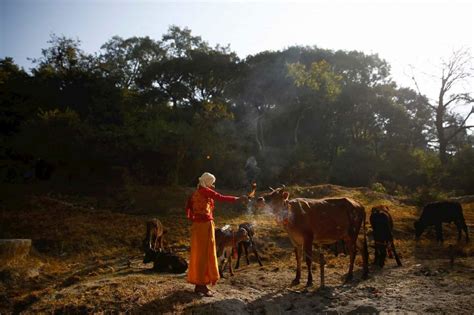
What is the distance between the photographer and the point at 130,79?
143 ft

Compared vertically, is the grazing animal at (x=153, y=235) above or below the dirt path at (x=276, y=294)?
above

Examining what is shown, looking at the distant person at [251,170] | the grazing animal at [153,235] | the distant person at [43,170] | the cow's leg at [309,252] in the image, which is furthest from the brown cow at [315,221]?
the distant person at [43,170]

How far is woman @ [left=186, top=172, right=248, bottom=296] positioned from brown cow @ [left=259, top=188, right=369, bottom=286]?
1273 millimetres

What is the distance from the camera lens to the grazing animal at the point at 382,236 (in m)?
11.1

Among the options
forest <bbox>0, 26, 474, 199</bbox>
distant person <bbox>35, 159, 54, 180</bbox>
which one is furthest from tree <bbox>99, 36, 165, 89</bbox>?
distant person <bbox>35, 159, 54, 180</bbox>

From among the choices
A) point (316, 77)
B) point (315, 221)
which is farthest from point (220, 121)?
point (315, 221)

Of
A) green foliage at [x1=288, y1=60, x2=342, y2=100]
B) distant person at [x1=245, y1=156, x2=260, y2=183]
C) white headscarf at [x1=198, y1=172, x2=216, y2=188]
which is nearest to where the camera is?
white headscarf at [x1=198, y1=172, x2=216, y2=188]

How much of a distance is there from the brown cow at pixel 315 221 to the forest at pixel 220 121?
1641 cm

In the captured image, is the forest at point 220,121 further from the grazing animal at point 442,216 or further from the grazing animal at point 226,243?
the grazing animal at point 226,243

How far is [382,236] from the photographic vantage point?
451 inches

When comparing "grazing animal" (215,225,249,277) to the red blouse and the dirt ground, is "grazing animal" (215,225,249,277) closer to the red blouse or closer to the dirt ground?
the dirt ground

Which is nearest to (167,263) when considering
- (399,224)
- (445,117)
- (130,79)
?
(399,224)

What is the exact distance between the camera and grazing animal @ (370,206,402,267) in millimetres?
11117

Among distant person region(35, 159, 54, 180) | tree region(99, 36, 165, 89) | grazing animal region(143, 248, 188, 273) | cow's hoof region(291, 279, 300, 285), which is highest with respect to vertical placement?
tree region(99, 36, 165, 89)
